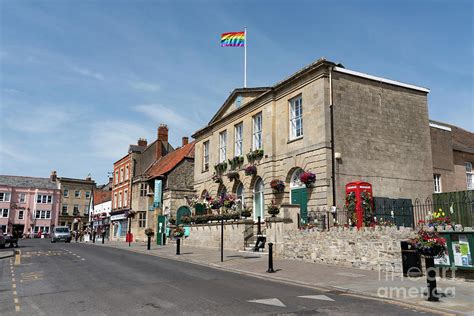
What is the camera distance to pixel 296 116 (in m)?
22.5

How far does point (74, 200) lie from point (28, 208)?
328 inches

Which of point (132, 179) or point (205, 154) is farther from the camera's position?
point (132, 179)

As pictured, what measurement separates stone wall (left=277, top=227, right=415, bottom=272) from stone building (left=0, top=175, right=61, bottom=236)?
66.1 m

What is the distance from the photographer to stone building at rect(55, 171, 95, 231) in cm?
7625

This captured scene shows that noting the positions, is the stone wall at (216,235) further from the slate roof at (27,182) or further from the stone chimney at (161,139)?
the slate roof at (27,182)

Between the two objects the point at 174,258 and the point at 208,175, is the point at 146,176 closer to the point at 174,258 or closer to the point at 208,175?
the point at 208,175

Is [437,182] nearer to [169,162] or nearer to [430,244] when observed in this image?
[430,244]

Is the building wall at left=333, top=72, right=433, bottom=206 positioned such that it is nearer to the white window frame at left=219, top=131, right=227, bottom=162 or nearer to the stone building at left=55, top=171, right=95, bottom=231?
the white window frame at left=219, top=131, right=227, bottom=162

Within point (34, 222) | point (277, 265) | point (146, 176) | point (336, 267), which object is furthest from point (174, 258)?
point (34, 222)

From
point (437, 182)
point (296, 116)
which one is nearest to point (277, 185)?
point (296, 116)

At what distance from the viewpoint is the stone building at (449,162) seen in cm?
2405

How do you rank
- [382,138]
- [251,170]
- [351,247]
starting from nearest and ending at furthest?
1. [351,247]
2. [382,138]
3. [251,170]

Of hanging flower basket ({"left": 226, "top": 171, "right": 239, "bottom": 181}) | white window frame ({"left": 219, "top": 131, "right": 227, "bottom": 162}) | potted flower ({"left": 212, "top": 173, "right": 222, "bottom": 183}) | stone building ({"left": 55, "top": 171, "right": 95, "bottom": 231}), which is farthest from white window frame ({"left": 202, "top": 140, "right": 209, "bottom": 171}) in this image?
stone building ({"left": 55, "top": 171, "right": 95, "bottom": 231})

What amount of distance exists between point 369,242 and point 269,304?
23.0 feet
